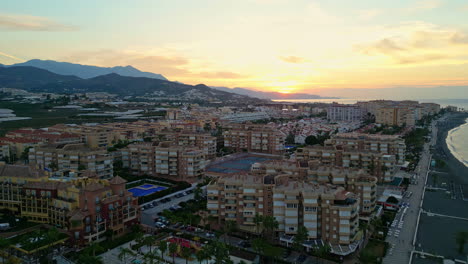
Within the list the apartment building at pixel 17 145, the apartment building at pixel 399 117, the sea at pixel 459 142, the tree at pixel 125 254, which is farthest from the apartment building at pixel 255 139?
the apartment building at pixel 399 117

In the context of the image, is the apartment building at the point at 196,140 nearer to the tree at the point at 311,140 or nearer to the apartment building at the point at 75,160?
the apartment building at the point at 75,160

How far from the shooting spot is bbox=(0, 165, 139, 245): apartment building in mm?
18828

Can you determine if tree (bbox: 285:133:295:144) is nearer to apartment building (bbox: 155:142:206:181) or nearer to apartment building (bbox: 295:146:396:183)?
apartment building (bbox: 295:146:396:183)

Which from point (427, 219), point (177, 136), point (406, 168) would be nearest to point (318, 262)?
point (427, 219)

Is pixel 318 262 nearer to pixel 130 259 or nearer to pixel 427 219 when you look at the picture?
pixel 130 259

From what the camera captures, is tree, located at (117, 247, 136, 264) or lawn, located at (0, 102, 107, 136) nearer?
tree, located at (117, 247, 136, 264)

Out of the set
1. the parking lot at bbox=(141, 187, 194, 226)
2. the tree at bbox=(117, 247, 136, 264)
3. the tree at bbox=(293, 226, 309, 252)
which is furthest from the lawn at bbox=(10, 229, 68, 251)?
the tree at bbox=(293, 226, 309, 252)

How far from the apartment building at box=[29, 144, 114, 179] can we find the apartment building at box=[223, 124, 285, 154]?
21.7 metres

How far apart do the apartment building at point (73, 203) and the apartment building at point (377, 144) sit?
86.7 ft

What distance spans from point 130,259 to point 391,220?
16.8m

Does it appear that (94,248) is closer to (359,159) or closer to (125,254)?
(125,254)

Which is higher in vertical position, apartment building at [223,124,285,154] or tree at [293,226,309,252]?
apartment building at [223,124,285,154]

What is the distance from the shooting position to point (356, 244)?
18.2 meters

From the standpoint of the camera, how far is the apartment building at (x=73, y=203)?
18.8m
